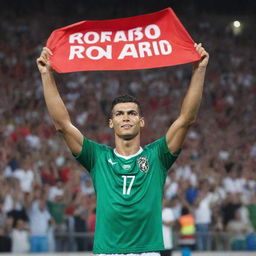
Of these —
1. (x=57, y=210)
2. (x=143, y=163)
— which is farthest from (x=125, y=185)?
(x=57, y=210)

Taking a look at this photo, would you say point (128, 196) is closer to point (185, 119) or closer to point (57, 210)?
point (185, 119)

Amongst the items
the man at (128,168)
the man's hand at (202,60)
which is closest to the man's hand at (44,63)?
the man at (128,168)

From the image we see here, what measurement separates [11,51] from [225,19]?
7.31 metres

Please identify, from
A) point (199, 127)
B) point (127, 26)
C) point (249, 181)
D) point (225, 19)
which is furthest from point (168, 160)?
point (225, 19)

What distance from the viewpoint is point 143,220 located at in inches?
217

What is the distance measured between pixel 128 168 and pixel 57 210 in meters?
8.22

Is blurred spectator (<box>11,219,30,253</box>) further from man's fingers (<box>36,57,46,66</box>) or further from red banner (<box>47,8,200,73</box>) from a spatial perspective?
man's fingers (<box>36,57,46,66</box>)

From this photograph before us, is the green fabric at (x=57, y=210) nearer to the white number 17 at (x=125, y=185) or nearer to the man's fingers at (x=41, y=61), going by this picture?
the man's fingers at (x=41, y=61)

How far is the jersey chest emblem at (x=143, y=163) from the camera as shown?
5.66 m

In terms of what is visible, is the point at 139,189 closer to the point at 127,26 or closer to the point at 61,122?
the point at 61,122

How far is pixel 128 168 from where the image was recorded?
5.66m

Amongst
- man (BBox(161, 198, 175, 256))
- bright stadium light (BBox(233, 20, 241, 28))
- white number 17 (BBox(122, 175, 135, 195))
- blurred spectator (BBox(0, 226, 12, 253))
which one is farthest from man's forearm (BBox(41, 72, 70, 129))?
bright stadium light (BBox(233, 20, 241, 28))

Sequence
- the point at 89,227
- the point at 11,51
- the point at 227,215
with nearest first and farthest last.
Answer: the point at 89,227, the point at 227,215, the point at 11,51

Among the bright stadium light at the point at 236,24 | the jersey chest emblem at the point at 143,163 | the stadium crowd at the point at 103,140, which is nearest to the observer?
the jersey chest emblem at the point at 143,163
